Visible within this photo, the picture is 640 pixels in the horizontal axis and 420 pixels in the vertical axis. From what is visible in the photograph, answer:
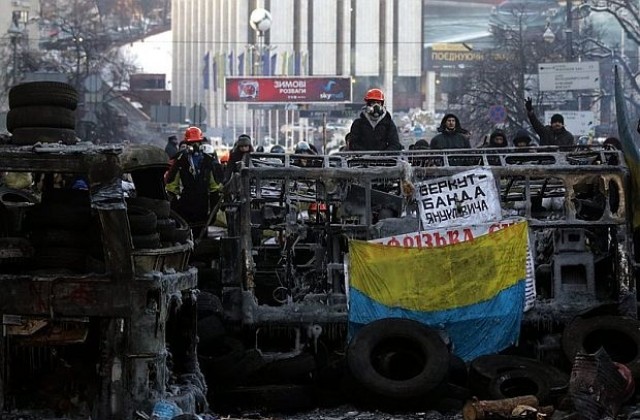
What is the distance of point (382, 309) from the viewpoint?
1142 cm

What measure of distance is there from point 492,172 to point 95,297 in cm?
516

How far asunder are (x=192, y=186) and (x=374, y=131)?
2.16 m

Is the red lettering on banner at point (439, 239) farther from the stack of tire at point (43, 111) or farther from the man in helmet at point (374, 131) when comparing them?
the stack of tire at point (43, 111)

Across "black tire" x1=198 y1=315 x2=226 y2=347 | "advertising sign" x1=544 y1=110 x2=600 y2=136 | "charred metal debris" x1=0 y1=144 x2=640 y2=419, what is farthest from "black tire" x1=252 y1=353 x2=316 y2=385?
"advertising sign" x1=544 y1=110 x2=600 y2=136

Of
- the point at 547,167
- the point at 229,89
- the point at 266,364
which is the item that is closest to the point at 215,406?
the point at 266,364

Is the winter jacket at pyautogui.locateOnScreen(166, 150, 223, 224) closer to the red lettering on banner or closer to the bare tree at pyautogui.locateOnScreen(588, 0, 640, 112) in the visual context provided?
the red lettering on banner

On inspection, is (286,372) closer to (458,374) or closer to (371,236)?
(458,374)

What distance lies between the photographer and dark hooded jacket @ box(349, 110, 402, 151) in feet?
48.4

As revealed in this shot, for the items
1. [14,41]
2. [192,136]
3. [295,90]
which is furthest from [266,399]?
[295,90]

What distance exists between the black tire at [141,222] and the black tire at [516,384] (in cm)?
330

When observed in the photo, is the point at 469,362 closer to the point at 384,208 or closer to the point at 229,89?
the point at 384,208

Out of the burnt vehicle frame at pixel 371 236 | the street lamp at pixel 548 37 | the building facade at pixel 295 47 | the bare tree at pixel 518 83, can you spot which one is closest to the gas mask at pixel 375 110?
the burnt vehicle frame at pixel 371 236

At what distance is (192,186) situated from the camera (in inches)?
595

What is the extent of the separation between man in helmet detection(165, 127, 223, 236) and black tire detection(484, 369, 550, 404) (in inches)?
226
